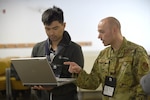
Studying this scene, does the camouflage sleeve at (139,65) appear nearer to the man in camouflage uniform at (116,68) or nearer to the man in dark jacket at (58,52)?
the man in camouflage uniform at (116,68)

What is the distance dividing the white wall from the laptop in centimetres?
312

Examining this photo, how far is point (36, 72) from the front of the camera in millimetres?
1633

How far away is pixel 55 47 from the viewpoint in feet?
6.53

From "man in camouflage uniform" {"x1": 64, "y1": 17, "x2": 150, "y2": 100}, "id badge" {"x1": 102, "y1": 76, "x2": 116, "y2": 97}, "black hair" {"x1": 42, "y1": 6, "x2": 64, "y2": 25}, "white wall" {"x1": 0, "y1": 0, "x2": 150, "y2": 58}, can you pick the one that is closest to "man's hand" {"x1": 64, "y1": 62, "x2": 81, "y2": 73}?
"man in camouflage uniform" {"x1": 64, "y1": 17, "x2": 150, "y2": 100}

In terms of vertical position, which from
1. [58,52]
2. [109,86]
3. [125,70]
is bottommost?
[109,86]

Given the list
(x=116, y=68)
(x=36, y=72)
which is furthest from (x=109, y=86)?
(x=36, y=72)

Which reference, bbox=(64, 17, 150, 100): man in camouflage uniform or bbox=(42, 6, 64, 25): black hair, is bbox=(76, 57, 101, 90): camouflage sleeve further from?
bbox=(42, 6, 64, 25): black hair

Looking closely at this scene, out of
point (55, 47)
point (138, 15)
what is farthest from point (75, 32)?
point (55, 47)

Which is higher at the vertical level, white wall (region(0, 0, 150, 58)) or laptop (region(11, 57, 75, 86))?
white wall (region(0, 0, 150, 58))

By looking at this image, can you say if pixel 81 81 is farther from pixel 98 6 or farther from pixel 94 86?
pixel 98 6

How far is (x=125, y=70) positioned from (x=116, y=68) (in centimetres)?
8

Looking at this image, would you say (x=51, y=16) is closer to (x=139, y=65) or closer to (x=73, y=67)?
(x=73, y=67)

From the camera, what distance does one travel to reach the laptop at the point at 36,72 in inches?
61.7

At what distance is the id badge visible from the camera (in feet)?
6.07
